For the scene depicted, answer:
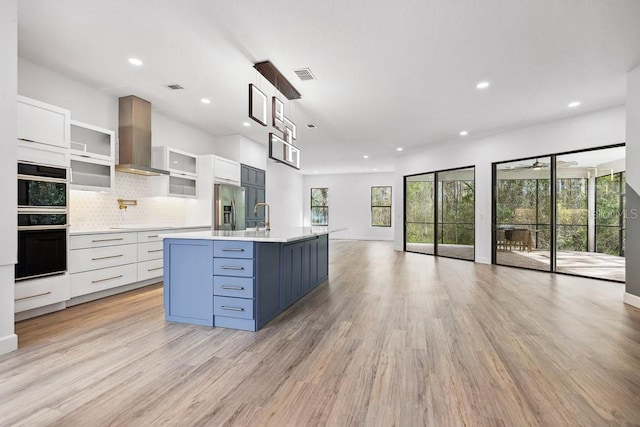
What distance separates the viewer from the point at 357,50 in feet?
11.3

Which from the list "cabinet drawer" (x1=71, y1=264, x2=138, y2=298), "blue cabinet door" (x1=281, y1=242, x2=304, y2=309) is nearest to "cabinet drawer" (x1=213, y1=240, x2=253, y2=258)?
"blue cabinet door" (x1=281, y1=242, x2=304, y2=309)

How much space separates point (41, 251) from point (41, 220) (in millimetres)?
327

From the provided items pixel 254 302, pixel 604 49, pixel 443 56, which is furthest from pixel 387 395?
pixel 604 49

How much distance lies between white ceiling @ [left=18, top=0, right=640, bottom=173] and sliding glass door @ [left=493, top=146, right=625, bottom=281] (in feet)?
3.25

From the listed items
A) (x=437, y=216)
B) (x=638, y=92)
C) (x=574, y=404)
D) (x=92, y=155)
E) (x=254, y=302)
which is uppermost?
(x=638, y=92)

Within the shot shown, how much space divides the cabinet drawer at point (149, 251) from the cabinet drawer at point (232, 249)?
2.19 m

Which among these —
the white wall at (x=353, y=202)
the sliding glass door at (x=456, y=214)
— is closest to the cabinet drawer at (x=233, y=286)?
the sliding glass door at (x=456, y=214)

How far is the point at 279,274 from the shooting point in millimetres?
3426

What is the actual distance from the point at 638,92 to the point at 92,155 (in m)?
6.88

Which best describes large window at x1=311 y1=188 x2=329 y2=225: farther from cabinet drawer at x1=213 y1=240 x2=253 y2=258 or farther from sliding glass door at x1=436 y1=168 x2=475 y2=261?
cabinet drawer at x1=213 y1=240 x2=253 y2=258

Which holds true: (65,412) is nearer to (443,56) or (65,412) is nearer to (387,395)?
(387,395)

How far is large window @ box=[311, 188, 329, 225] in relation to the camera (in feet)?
46.0

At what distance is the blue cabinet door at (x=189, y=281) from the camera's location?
3.05 m

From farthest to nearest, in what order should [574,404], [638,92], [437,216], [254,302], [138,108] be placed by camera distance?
[437,216], [138,108], [638,92], [254,302], [574,404]
